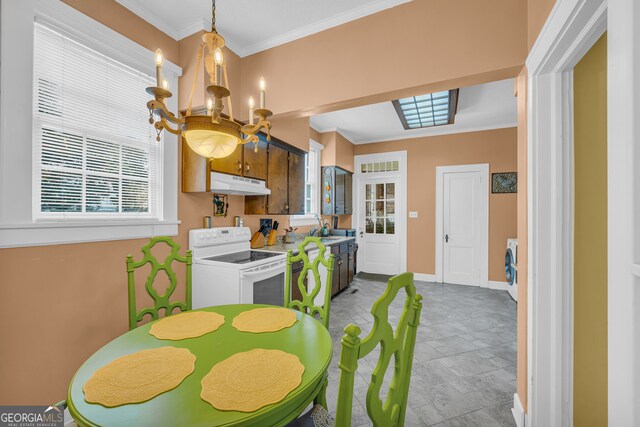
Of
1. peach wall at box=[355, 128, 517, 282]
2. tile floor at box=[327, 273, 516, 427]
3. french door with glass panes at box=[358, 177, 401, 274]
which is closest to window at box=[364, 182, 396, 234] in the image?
french door with glass panes at box=[358, 177, 401, 274]

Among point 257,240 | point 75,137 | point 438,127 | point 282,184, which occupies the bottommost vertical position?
point 257,240

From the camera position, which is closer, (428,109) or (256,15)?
(256,15)

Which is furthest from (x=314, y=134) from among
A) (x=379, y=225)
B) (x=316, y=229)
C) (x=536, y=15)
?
(x=536, y=15)

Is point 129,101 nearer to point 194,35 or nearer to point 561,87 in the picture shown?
point 194,35

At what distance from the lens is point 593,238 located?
4.11 feet

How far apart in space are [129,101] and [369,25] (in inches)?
77.9

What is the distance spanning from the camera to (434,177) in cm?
501

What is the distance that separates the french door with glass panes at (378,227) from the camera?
17.7ft

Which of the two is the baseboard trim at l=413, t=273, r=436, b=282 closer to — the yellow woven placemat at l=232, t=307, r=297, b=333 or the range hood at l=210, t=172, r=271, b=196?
the range hood at l=210, t=172, r=271, b=196

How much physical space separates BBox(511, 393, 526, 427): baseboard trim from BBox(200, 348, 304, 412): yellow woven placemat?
157 centimetres

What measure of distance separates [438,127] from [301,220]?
301cm

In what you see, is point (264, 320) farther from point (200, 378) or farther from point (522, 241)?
point (522, 241)

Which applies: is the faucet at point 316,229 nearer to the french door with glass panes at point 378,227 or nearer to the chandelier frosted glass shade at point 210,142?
the french door with glass panes at point 378,227

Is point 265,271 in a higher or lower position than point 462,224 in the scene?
lower
